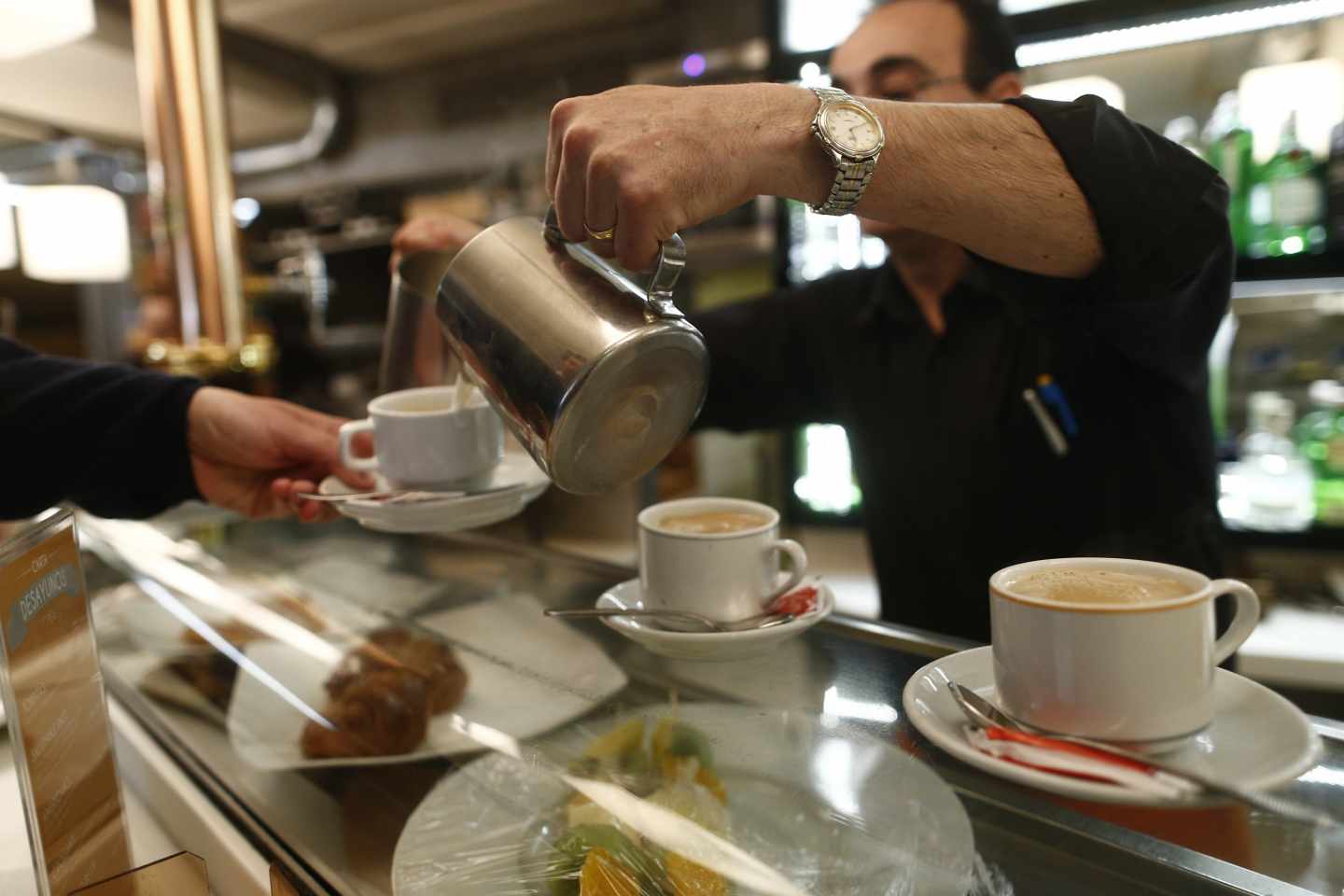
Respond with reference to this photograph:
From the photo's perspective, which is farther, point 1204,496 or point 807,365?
point 807,365

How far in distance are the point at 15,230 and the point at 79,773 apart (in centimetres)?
326

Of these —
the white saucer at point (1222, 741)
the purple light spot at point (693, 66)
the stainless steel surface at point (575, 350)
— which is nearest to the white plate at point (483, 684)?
the stainless steel surface at point (575, 350)

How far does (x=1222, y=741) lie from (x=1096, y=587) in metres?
0.10

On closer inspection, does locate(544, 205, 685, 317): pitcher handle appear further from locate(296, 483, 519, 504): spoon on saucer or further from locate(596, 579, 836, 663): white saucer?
locate(296, 483, 519, 504): spoon on saucer

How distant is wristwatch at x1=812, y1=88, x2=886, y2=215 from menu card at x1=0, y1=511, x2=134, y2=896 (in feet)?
2.08

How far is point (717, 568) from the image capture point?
697 mm

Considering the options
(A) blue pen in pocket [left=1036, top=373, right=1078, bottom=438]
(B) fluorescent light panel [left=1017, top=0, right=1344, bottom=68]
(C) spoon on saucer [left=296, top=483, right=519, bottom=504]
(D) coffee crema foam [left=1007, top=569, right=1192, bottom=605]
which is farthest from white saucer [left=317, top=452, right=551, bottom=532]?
(B) fluorescent light panel [left=1017, top=0, right=1344, bottom=68]

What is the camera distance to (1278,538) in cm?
212

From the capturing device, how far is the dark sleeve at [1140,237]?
2.49 feet

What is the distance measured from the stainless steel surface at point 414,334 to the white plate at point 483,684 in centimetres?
28

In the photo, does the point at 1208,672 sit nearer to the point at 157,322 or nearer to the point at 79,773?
the point at 79,773

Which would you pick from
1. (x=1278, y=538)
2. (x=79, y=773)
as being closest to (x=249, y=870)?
(x=79, y=773)

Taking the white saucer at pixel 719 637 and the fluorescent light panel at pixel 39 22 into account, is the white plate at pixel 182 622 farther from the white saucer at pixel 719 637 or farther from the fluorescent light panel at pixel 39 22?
the fluorescent light panel at pixel 39 22

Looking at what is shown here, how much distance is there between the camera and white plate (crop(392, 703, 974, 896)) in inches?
22.6
